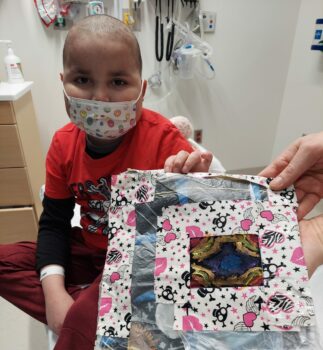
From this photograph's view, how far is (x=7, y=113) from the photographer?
4.66ft

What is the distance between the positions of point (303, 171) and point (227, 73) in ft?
5.69

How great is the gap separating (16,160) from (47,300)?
970 mm

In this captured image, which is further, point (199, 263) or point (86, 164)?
point (86, 164)

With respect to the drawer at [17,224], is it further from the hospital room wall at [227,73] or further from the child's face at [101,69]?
the child's face at [101,69]

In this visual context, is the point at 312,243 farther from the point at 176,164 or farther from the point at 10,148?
the point at 10,148

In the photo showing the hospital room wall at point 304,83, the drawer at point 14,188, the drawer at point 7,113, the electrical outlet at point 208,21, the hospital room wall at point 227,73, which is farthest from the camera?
the hospital room wall at point 304,83

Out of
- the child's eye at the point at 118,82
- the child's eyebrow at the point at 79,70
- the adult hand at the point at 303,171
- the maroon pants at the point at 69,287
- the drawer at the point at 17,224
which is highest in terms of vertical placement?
the child's eyebrow at the point at 79,70

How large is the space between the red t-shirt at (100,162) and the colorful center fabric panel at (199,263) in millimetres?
161

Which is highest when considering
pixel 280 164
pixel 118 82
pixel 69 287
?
pixel 118 82

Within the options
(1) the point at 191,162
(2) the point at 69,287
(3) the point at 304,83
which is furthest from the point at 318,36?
(2) the point at 69,287

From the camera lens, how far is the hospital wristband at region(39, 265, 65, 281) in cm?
80

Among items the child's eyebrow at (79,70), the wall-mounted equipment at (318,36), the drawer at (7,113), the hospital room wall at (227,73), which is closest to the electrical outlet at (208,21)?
the hospital room wall at (227,73)

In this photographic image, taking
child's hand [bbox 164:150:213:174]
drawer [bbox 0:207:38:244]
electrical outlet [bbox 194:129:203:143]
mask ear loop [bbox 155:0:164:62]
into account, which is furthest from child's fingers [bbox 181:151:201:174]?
electrical outlet [bbox 194:129:203:143]

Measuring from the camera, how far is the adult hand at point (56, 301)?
0.71 meters
